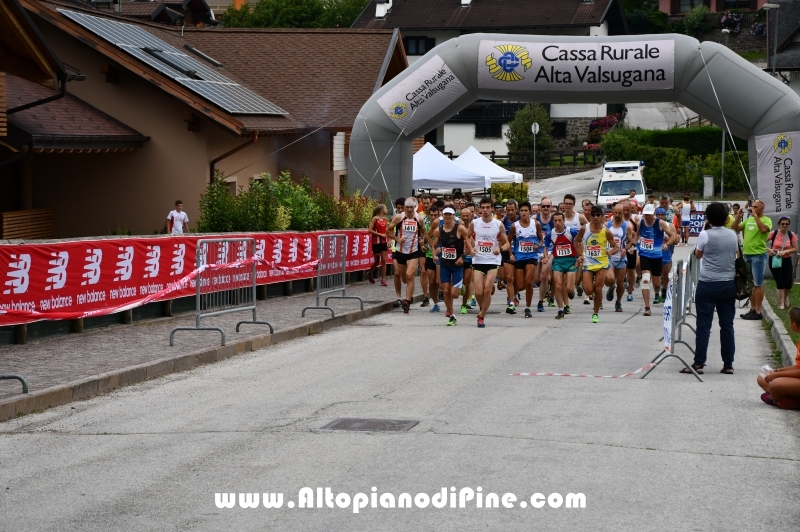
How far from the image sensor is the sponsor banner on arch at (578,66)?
2411 cm

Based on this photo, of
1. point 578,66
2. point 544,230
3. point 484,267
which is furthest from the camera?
point 578,66

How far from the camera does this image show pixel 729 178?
5709 centimetres

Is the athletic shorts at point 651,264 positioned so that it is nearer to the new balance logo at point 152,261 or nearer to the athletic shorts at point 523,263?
the athletic shorts at point 523,263

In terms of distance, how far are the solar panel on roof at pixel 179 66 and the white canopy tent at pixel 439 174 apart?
7114mm

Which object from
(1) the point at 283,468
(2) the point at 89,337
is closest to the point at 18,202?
(2) the point at 89,337

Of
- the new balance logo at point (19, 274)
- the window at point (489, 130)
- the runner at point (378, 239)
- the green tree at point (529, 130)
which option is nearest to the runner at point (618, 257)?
the runner at point (378, 239)

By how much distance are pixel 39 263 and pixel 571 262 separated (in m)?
8.84

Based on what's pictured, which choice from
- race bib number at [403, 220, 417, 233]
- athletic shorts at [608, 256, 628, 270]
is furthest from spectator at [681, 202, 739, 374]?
race bib number at [403, 220, 417, 233]

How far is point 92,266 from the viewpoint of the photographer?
15242mm

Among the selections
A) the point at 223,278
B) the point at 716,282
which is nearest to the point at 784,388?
the point at 716,282

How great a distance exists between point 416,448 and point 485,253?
965cm

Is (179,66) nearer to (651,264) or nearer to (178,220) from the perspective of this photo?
(178,220)

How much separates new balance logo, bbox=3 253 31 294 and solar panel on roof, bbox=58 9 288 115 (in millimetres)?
13240

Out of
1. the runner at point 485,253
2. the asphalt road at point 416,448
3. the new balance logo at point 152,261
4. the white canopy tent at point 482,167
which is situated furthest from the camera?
the white canopy tent at point 482,167
